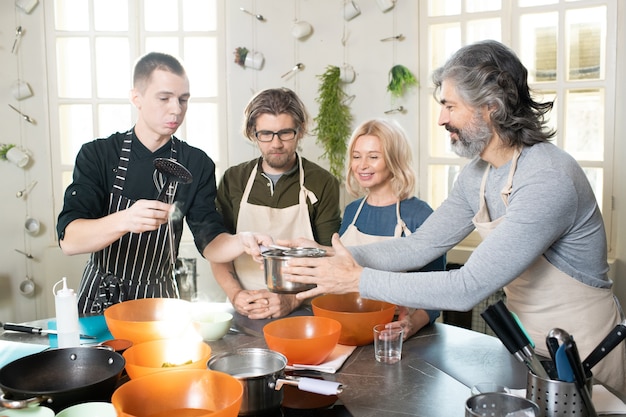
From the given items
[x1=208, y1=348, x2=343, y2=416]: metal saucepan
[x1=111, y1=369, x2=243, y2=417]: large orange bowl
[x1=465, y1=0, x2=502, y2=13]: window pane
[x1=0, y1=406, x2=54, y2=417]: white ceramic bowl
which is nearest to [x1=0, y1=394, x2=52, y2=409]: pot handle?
[x1=0, y1=406, x2=54, y2=417]: white ceramic bowl

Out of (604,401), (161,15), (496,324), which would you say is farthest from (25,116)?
(604,401)

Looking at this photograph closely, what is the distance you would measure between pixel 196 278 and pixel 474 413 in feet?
11.0

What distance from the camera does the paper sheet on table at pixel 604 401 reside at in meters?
1.40

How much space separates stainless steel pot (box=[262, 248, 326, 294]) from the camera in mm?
1856

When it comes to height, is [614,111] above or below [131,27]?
below

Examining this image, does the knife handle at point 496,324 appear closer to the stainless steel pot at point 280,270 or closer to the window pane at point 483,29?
the stainless steel pot at point 280,270

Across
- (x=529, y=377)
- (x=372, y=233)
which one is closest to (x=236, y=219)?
(x=372, y=233)

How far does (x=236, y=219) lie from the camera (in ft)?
9.56

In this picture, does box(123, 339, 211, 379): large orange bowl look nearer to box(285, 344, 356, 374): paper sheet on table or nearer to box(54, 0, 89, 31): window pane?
box(285, 344, 356, 374): paper sheet on table

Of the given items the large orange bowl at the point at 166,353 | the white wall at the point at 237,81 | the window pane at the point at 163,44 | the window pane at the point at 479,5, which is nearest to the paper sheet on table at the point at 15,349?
the large orange bowl at the point at 166,353

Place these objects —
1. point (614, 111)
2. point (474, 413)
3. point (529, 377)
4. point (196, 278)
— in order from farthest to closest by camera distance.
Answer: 1. point (196, 278)
2. point (614, 111)
3. point (529, 377)
4. point (474, 413)

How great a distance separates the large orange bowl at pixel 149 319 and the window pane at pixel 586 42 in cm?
288

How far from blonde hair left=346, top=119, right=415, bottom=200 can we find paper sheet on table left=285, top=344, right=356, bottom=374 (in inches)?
38.2

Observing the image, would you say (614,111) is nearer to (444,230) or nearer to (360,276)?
(444,230)
